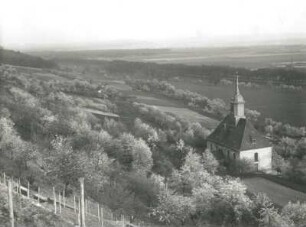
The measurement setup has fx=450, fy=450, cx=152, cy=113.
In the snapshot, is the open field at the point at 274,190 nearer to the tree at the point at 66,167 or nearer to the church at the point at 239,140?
the church at the point at 239,140

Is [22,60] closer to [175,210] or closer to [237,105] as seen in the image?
A: [237,105]

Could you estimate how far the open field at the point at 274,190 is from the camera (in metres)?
19.2

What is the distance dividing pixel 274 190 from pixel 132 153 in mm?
8115

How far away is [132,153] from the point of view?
24906 mm

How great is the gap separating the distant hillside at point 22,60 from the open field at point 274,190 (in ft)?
45.4

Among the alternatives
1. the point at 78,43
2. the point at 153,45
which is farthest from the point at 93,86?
the point at 153,45

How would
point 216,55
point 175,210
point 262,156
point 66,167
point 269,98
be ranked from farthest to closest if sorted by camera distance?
point 262,156
point 216,55
point 269,98
point 66,167
point 175,210

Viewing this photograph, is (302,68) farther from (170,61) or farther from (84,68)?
(84,68)

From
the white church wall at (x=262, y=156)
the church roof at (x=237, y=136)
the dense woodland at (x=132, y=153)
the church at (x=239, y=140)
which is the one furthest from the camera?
the church roof at (x=237, y=136)

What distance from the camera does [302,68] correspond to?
2073cm

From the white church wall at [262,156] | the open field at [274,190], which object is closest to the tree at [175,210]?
the open field at [274,190]

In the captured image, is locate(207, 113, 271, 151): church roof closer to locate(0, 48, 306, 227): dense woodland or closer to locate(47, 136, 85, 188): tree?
locate(0, 48, 306, 227): dense woodland

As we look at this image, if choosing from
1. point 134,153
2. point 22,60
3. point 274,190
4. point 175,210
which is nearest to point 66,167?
point 175,210

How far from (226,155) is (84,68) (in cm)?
1049
